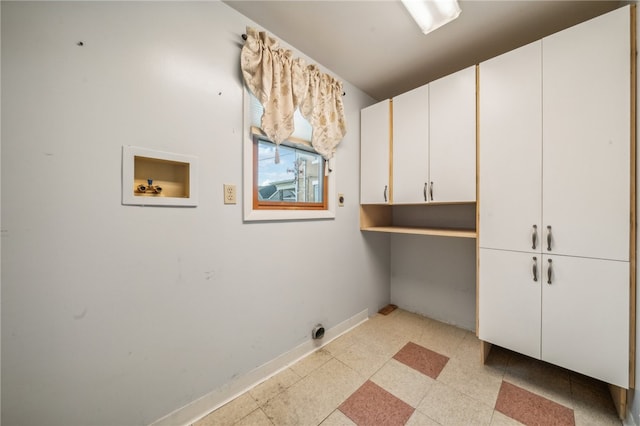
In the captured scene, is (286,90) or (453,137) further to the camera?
(453,137)

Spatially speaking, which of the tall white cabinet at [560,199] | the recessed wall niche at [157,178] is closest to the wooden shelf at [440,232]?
the tall white cabinet at [560,199]

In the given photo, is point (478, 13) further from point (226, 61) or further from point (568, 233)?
point (226, 61)

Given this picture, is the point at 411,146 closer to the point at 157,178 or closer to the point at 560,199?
the point at 560,199

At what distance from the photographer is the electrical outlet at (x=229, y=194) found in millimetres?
1375

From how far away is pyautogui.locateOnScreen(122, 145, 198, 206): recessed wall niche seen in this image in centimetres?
105

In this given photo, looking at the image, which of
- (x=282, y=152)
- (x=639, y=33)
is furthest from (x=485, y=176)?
(x=282, y=152)

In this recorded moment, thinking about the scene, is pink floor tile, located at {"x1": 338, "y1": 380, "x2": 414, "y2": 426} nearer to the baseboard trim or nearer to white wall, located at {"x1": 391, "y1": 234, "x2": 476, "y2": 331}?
the baseboard trim

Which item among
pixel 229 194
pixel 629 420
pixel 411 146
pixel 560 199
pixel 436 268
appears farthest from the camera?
pixel 436 268

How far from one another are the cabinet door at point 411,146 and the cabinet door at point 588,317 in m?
0.95

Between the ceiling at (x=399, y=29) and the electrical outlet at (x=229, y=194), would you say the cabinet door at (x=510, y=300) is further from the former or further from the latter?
the electrical outlet at (x=229, y=194)

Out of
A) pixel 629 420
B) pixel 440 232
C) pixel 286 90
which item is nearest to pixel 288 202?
pixel 286 90

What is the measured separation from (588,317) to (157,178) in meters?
2.48

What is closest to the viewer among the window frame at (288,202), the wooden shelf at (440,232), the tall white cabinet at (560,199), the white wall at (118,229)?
the white wall at (118,229)

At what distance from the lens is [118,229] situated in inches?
40.8
